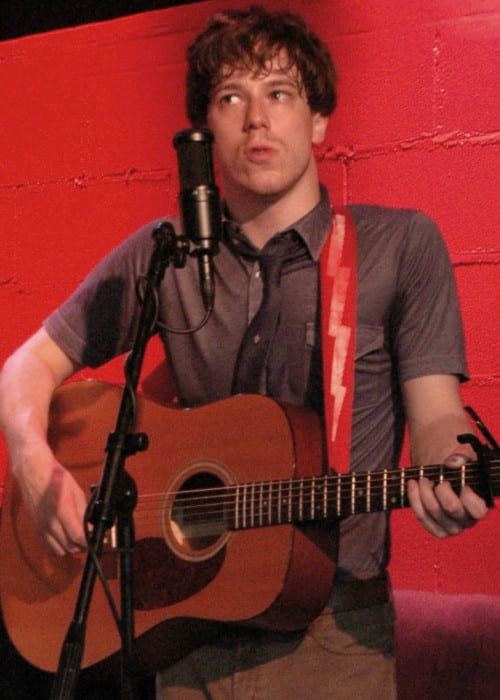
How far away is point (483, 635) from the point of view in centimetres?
244

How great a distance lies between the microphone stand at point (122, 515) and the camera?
1.51 m

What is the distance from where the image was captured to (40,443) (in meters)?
2.37

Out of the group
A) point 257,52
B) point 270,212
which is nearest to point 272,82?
point 257,52

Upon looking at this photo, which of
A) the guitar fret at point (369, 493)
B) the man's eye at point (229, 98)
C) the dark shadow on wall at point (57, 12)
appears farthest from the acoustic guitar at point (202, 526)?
the dark shadow on wall at point (57, 12)

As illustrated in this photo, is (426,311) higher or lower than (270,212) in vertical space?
lower

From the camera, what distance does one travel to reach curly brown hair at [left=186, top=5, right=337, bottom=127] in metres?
2.43

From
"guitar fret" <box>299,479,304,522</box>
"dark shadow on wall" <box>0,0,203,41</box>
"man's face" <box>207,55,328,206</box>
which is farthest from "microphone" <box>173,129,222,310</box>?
"dark shadow on wall" <box>0,0,203,41</box>

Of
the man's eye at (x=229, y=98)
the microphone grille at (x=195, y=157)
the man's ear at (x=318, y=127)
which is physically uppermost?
the man's eye at (x=229, y=98)

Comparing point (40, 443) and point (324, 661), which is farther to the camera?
point (40, 443)

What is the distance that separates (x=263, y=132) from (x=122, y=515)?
3.36ft

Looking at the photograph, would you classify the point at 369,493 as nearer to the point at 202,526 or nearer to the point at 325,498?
the point at 325,498

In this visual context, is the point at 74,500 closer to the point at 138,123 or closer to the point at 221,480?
the point at 221,480

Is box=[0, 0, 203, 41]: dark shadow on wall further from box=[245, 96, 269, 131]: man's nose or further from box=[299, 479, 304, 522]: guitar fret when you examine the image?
box=[299, 479, 304, 522]: guitar fret

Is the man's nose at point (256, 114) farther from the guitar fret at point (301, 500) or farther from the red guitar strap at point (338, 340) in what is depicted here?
the guitar fret at point (301, 500)
